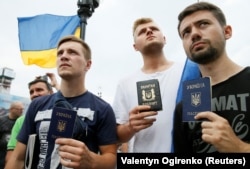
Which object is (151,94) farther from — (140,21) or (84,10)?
(84,10)

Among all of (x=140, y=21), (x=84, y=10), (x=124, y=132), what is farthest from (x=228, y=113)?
(x=84, y=10)

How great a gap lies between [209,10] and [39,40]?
183 inches

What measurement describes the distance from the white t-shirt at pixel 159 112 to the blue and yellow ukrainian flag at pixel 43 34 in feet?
11.0

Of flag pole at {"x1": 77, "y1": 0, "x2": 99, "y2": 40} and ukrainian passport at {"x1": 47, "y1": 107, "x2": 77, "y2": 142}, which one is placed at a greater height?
flag pole at {"x1": 77, "y1": 0, "x2": 99, "y2": 40}

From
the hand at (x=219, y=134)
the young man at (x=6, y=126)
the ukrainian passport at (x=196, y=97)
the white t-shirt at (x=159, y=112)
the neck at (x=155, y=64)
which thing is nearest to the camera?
the hand at (x=219, y=134)

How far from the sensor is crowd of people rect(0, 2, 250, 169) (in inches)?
66.4

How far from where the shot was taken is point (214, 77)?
1892mm

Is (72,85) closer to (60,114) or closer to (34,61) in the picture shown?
(60,114)

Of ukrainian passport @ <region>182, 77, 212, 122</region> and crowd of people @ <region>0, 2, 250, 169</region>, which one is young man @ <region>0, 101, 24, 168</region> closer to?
crowd of people @ <region>0, 2, 250, 169</region>

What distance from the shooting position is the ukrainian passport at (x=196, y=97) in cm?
155

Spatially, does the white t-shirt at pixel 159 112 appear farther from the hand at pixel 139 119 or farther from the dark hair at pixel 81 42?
the dark hair at pixel 81 42

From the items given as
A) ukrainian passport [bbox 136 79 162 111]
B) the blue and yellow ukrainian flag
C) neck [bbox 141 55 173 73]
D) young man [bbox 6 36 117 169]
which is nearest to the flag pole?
the blue and yellow ukrainian flag

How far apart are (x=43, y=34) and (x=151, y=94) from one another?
4.61 meters

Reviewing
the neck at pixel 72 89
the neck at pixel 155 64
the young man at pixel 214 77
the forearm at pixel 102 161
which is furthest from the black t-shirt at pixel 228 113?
the neck at pixel 72 89
